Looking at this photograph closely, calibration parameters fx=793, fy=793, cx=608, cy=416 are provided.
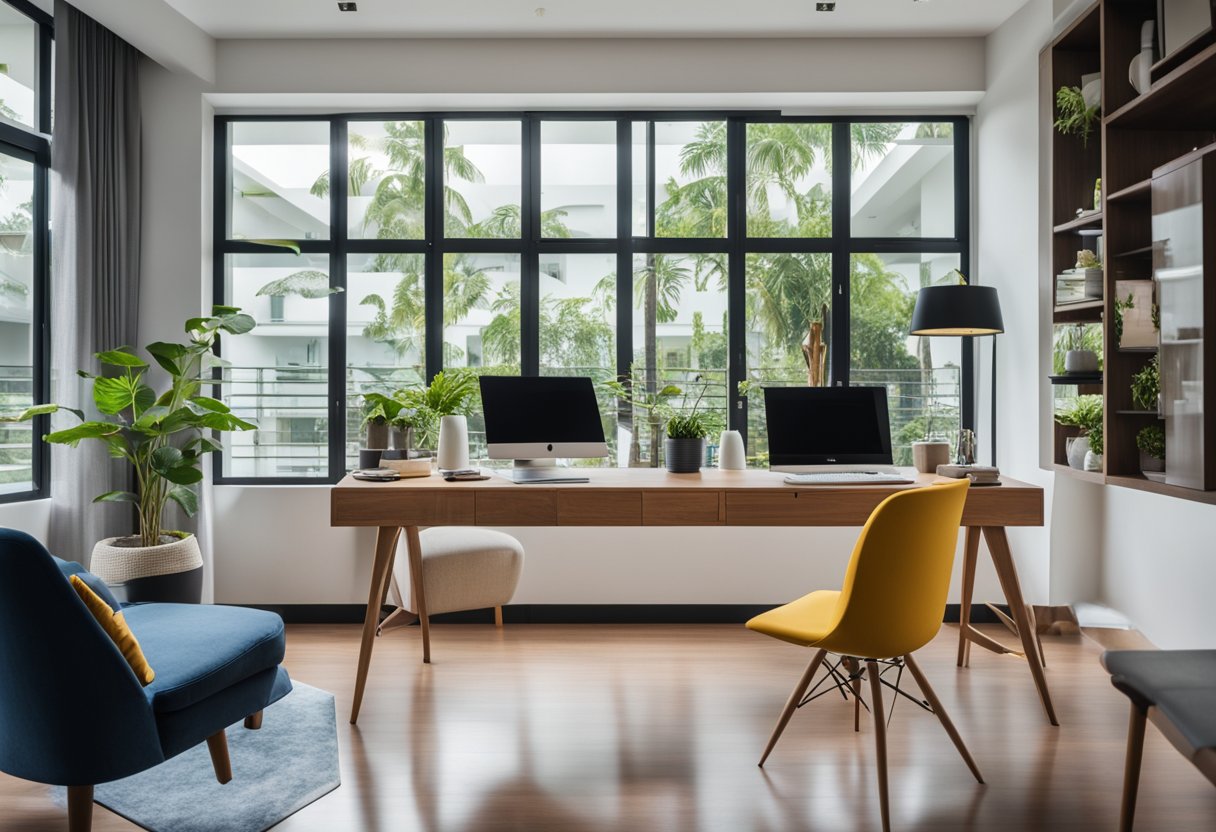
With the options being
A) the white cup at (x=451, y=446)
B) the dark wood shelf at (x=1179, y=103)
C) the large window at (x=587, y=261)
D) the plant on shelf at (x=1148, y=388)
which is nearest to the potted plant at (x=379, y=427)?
the white cup at (x=451, y=446)

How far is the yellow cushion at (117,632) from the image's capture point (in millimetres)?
1938

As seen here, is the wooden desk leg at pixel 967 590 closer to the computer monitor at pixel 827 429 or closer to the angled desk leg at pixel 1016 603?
the angled desk leg at pixel 1016 603

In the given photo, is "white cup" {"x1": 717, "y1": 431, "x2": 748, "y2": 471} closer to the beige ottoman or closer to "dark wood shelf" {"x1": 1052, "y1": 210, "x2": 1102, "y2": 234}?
the beige ottoman

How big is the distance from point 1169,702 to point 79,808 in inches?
98.9

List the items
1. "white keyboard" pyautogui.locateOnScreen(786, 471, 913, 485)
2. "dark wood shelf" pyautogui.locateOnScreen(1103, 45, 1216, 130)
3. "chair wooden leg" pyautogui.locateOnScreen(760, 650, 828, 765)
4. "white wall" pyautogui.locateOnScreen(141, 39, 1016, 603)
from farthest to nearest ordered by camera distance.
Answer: "white wall" pyautogui.locateOnScreen(141, 39, 1016, 603)
"white keyboard" pyautogui.locateOnScreen(786, 471, 913, 485)
"dark wood shelf" pyautogui.locateOnScreen(1103, 45, 1216, 130)
"chair wooden leg" pyautogui.locateOnScreen(760, 650, 828, 765)

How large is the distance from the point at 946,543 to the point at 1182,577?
158 centimetres

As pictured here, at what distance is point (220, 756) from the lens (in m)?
2.27

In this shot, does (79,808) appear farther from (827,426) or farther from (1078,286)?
(1078,286)

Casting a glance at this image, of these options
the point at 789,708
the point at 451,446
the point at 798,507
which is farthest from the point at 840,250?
the point at 789,708

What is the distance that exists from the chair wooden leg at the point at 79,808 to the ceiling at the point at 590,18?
10.7ft

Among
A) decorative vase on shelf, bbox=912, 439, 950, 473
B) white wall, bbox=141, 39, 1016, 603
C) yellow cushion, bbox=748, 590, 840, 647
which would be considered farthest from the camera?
white wall, bbox=141, 39, 1016, 603

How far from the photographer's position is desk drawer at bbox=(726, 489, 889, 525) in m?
2.78

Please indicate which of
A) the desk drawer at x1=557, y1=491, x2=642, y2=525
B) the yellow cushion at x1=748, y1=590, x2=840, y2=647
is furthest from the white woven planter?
the yellow cushion at x1=748, y1=590, x2=840, y2=647

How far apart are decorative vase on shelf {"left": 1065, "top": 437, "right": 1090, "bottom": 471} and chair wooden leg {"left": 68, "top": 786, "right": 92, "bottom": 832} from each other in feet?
11.7
